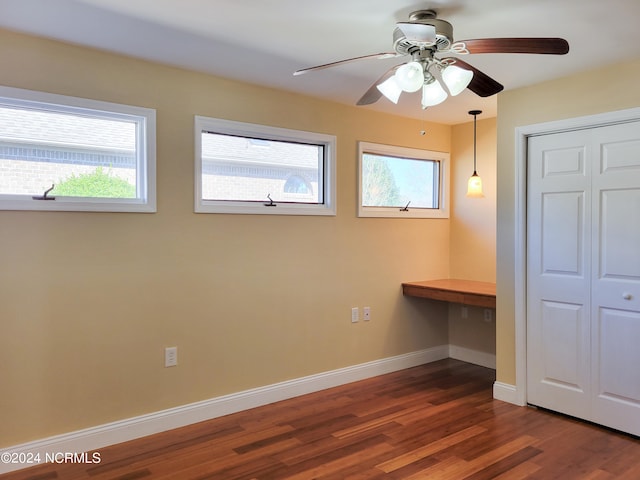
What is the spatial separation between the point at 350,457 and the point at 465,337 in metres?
2.43

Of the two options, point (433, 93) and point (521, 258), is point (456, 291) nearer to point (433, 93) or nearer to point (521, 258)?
point (521, 258)

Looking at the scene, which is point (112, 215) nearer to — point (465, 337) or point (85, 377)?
point (85, 377)

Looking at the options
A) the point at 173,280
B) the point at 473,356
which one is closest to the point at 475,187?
the point at 473,356

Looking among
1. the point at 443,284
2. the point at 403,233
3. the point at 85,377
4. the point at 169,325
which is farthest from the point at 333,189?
the point at 85,377

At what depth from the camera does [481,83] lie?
7.72ft

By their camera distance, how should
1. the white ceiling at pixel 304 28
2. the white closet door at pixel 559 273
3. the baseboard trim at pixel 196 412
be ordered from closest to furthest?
the white ceiling at pixel 304 28 < the baseboard trim at pixel 196 412 < the white closet door at pixel 559 273

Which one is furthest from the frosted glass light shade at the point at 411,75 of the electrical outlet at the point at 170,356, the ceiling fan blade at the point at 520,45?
the electrical outlet at the point at 170,356

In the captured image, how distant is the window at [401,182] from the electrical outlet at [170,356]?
1.90 metres

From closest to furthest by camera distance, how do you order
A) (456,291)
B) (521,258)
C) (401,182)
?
(521,258) → (456,291) → (401,182)

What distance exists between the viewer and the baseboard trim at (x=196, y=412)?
2.73 meters

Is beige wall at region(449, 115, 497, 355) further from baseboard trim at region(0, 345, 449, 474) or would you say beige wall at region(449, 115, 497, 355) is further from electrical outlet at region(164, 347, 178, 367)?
electrical outlet at region(164, 347, 178, 367)

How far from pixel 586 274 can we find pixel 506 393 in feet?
3.59

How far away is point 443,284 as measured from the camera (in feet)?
14.7

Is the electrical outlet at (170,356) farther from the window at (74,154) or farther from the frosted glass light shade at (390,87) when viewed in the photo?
the frosted glass light shade at (390,87)
